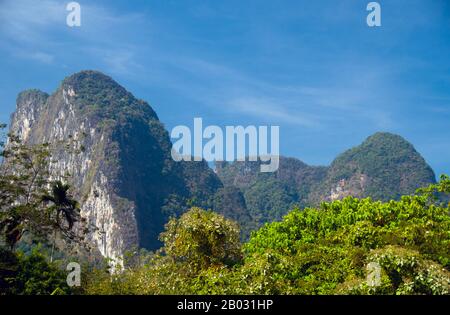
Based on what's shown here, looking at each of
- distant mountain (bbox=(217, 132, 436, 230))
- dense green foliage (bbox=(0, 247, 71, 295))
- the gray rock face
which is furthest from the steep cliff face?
dense green foliage (bbox=(0, 247, 71, 295))

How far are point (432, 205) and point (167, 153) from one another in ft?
386

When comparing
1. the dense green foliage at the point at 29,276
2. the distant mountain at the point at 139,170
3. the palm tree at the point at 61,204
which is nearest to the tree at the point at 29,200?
the palm tree at the point at 61,204

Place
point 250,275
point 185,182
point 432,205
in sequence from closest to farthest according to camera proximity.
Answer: point 250,275 < point 432,205 < point 185,182

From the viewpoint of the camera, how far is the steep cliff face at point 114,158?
113 meters

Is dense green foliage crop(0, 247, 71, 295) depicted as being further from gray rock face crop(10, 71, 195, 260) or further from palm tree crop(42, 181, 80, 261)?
gray rock face crop(10, 71, 195, 260)

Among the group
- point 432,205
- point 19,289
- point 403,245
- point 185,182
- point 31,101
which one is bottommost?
point 19,289

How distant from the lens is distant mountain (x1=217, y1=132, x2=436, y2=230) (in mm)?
143750

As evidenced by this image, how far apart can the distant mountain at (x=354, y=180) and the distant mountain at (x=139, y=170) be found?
0.28 metres

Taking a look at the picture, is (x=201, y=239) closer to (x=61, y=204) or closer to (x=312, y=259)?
(x=312, y=259)

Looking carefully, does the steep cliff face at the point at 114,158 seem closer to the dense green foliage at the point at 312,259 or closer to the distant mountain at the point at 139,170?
the distant mountain at the point at 139,170

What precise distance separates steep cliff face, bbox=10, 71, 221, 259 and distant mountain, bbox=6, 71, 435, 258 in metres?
0.22

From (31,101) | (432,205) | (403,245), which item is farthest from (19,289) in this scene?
(31,101)

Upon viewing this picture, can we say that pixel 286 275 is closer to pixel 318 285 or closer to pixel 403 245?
pixel 318 285
